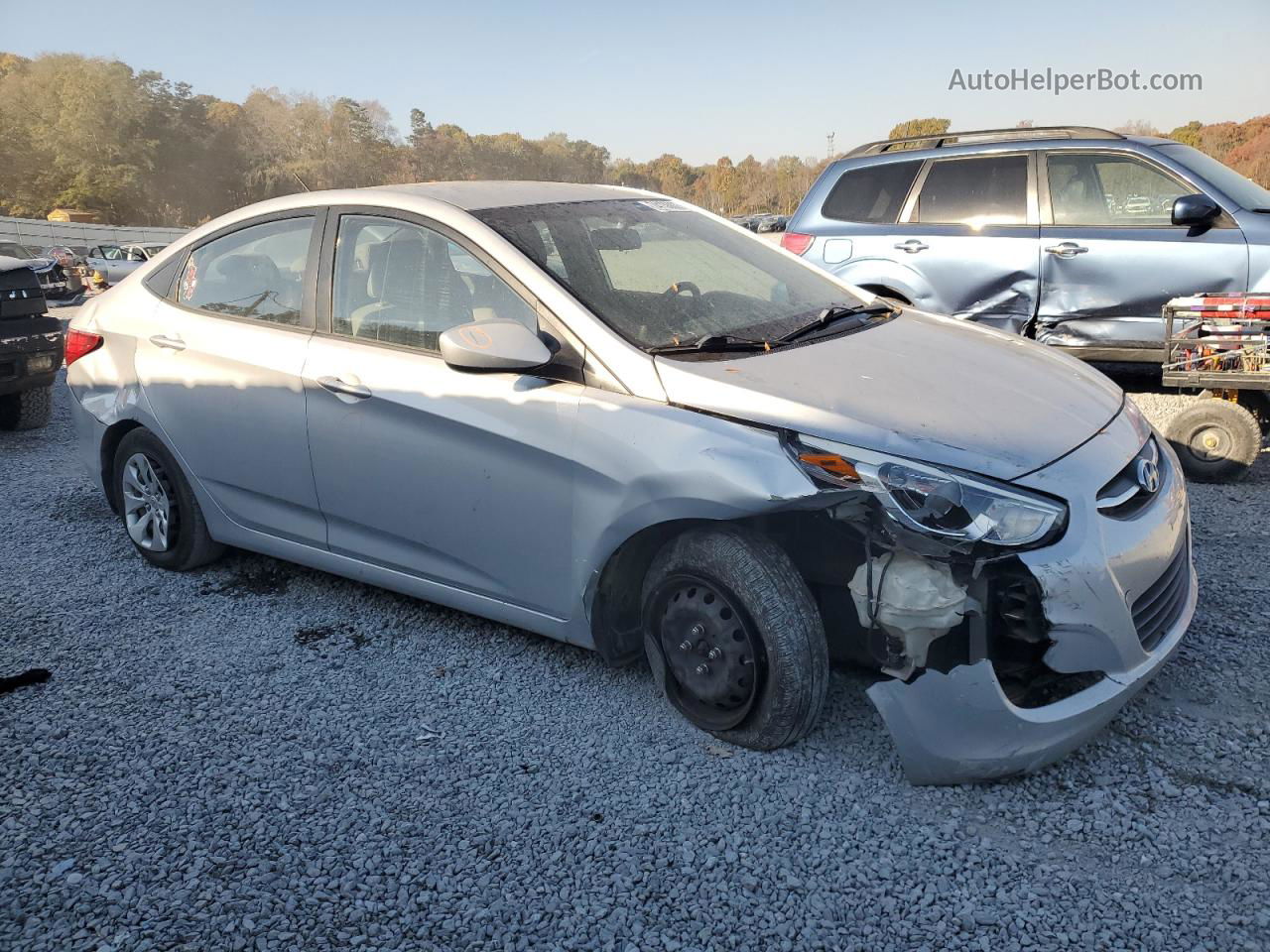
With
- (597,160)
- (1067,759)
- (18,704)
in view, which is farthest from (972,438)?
(597,160)

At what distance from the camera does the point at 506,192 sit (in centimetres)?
395

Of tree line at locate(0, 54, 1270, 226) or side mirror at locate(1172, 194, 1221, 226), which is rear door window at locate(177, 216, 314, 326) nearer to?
side mirror at locate(1172, 194, 1221, 226)

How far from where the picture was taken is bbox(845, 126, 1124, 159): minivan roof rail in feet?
23.5

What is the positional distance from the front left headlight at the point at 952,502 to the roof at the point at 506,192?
1.81 m

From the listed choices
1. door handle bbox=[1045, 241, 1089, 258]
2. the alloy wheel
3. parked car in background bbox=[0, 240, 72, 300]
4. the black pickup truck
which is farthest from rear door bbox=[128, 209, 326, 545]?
parked car in background bbox=[0, 240, 72, 300]

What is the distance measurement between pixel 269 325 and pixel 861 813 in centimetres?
288

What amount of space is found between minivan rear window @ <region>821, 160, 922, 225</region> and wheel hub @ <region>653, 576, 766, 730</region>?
17.2ft

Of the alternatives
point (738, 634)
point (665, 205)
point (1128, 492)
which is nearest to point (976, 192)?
point (665, 205)

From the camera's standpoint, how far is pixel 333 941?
7.90ft

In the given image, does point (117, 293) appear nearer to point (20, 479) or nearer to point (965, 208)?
point (20, 479)

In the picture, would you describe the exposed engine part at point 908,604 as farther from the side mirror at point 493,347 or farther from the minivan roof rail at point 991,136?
the minivan roof rail at point 991,136

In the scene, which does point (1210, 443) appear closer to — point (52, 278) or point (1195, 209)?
point (1195, 209)

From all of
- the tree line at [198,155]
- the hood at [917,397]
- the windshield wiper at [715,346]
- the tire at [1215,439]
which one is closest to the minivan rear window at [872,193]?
the tire at [1215,439]

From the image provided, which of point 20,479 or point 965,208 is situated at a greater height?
point 965,208
